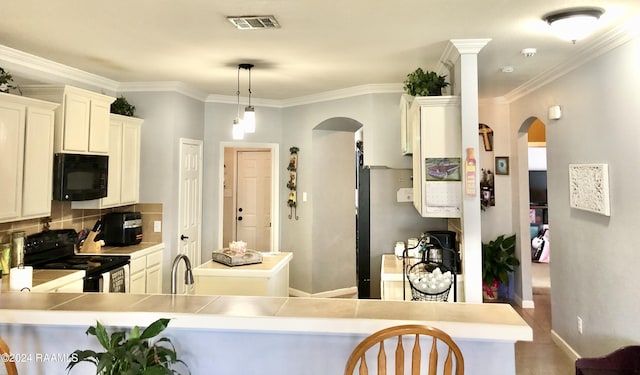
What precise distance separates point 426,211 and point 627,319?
150 centimetres

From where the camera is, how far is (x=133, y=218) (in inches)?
167

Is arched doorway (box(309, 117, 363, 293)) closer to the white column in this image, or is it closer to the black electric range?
the white column

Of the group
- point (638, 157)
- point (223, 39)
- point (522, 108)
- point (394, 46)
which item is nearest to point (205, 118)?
point (223, 39)

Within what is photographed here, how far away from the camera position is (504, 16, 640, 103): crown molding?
2602mm

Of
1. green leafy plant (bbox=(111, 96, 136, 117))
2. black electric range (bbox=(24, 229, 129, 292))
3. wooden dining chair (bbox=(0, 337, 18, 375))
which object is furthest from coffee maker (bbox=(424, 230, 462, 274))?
green leafy plant (bbox=(111, 96, 136, 117))

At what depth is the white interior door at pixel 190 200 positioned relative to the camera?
15.1ft

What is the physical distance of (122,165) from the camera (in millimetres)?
4102

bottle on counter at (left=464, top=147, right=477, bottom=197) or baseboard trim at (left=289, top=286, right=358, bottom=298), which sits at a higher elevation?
bottle on counter at (left=464, top=147, right=477, bottom=197)

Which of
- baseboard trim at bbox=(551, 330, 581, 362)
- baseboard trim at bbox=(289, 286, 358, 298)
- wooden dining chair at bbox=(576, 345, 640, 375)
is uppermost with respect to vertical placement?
wooden dining chair at bbox=(576, 345, 640, 375)

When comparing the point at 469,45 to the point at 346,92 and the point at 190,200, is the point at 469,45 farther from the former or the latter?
the point at 190,200

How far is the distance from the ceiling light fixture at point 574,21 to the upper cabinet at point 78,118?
3635mm

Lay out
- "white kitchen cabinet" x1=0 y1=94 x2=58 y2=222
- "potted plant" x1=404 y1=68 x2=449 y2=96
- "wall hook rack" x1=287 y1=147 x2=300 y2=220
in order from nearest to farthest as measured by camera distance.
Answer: "white kitchen cabinet" x1=0 y1=94 x2=58 y2=222
"potted plant" x1=404 y1=68 x2=449 y2=96
"wall hook rack" x1=287 y1=147 x2=300 y2=220

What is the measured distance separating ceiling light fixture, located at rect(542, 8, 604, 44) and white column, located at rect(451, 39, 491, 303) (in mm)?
488

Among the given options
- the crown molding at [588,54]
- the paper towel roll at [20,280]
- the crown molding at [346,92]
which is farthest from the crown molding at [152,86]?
the crown molding at [588,54]
